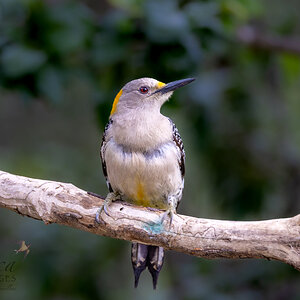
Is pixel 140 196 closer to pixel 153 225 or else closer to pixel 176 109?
pixel 153 225

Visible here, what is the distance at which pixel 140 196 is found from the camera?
17.5 ft

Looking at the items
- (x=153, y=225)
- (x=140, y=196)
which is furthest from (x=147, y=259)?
(x=153, y=225)

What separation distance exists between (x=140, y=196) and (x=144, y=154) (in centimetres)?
51

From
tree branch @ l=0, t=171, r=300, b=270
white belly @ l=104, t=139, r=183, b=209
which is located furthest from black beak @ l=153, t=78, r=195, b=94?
tree branch @ l=0, t=171, r=300, b=270

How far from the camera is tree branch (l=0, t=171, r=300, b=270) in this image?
4.01m

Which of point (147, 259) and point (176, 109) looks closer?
point (147, 259)

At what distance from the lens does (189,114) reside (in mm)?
7246

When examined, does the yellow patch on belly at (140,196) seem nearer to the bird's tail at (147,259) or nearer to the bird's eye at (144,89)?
the bird's tail at (147,259)

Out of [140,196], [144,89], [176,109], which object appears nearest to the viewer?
[140,196]

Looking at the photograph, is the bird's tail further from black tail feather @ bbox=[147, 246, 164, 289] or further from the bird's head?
the bird's head

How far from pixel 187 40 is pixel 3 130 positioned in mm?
6521

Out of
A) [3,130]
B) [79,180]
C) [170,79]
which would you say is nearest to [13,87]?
[170,79]

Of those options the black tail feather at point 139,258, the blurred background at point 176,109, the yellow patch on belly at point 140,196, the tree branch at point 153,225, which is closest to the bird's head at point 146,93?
the blurred background at point 176,109

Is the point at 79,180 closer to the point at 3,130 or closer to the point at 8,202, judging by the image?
the point at 8,202
